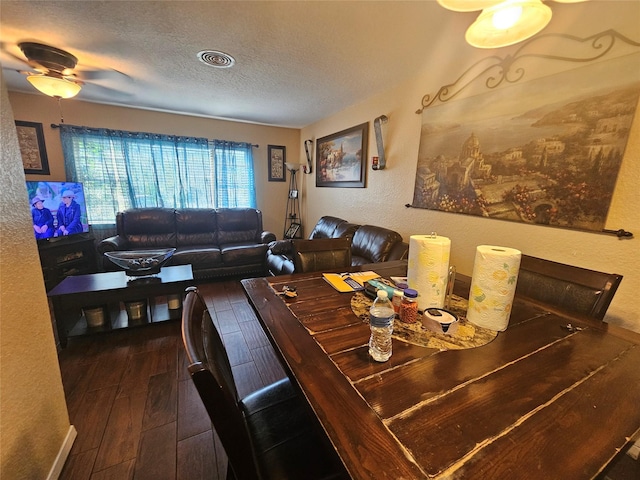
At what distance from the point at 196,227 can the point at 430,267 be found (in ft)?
12.3

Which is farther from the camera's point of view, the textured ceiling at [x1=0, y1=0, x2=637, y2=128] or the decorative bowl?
the decorative bowl

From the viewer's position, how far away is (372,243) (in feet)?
8.99

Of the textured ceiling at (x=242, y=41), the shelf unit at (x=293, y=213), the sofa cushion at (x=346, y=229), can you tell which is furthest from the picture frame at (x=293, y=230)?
the textured ceiling at (x=242, y=41)

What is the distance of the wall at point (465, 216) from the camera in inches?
51.3

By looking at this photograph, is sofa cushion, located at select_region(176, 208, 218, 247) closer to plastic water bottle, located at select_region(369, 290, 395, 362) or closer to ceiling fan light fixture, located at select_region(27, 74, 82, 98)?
ceiling fan light fixture, located at select_region(27, 74, 82, 98)

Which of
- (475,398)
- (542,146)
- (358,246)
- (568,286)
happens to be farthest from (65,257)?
(542,146)

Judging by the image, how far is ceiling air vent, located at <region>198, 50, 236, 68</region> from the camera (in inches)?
82.1

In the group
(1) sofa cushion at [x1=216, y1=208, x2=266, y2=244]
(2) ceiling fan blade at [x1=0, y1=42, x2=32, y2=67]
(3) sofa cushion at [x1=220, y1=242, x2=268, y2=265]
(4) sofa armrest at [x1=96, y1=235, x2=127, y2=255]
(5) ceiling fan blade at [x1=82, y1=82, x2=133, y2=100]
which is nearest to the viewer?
(2) ceiling fan blade at [x1=0, y1=42, x2=32, y2=67]

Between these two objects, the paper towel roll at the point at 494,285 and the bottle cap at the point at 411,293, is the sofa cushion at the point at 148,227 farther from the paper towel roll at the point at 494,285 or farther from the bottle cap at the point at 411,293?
the paper towel roll at the point at 494,285

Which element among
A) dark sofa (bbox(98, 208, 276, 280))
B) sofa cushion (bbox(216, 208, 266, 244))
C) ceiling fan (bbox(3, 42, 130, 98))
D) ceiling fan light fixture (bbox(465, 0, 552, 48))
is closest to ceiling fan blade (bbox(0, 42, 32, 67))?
ceiling fan (bbox(3, 42, 130, 98))

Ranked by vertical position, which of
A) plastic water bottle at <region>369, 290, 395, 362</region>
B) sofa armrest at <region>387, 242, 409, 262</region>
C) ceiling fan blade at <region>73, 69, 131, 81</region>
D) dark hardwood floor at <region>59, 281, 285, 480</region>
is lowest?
dark hardwood floor at <region>59, 281, 285, 480</region>

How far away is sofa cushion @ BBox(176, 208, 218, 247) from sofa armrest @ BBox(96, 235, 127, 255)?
2.19 feet

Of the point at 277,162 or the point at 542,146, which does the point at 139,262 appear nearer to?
the point at 277,162

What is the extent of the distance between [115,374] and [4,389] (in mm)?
1052
